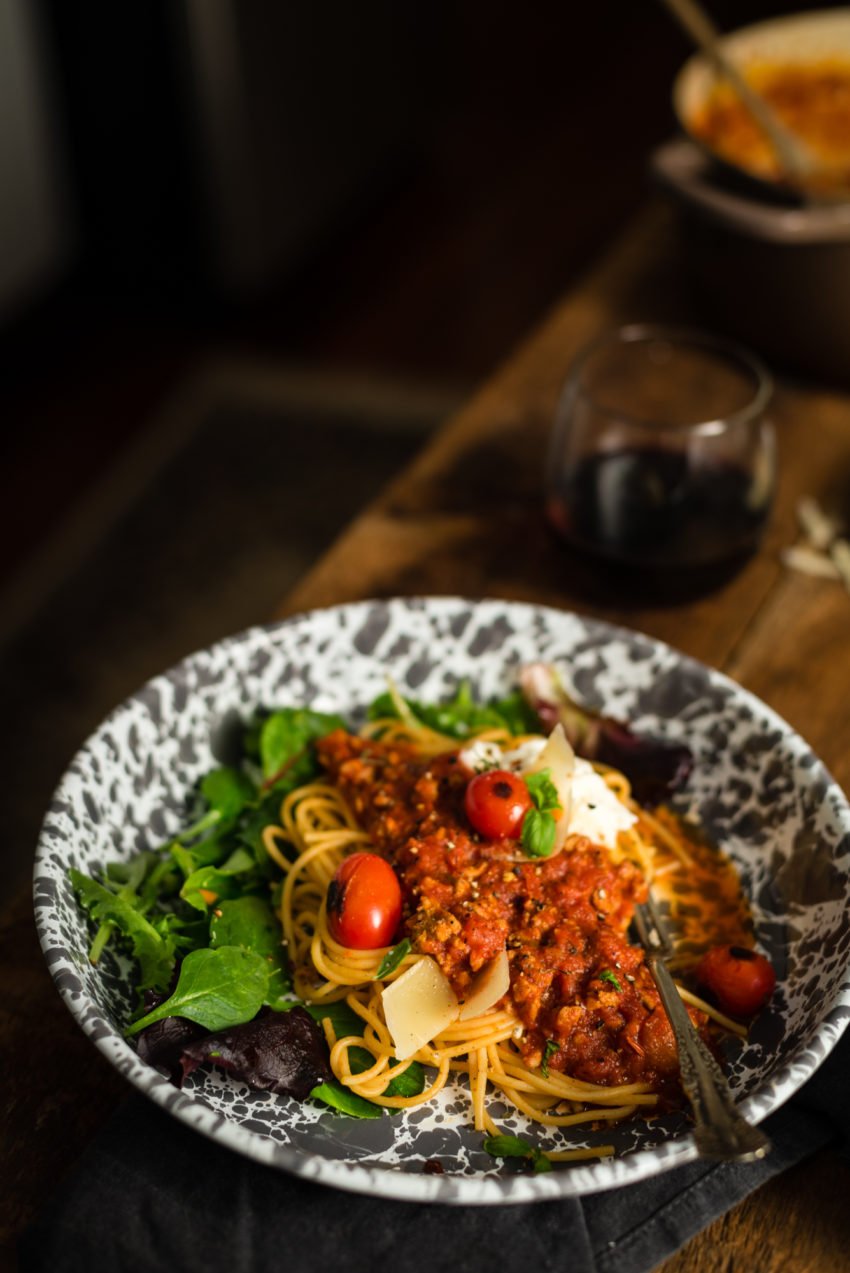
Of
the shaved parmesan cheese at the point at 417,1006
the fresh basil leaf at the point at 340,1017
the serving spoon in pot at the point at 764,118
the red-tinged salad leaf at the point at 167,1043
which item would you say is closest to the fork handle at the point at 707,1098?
the shaved parmesan cheese at the point at 417,1006

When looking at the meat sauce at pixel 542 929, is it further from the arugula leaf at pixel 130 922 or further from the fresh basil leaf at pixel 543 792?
the arugula leaf at pixel 130 922

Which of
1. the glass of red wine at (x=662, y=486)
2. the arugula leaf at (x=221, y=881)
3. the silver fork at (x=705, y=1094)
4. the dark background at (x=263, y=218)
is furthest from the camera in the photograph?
the dark background at (x=263, y=218)

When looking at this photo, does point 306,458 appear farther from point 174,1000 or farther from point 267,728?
point 174,1000

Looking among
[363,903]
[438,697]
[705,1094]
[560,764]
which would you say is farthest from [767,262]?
[705,1094]

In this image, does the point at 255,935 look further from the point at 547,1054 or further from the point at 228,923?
the point at 547,1054

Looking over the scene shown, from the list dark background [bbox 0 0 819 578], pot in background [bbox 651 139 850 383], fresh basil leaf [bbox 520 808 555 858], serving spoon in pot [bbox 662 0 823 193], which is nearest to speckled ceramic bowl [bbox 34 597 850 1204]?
→ fresh basil leaf [bbox 520 808 555 858]
